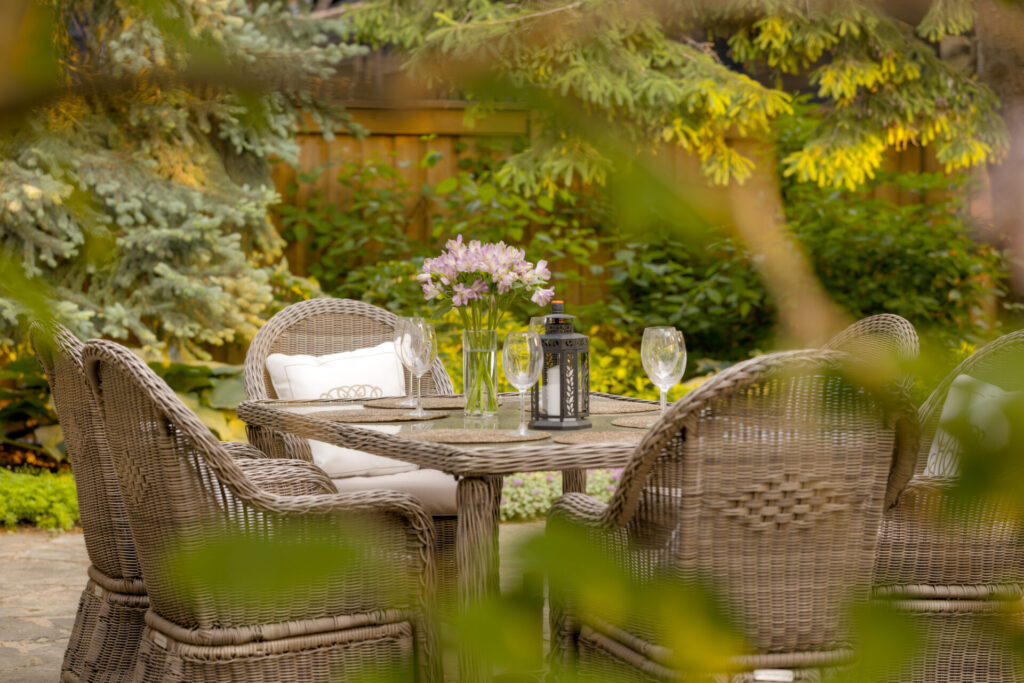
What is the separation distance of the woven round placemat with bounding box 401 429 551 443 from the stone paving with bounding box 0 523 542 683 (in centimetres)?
124

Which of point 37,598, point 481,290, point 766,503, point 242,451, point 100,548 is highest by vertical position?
point 481,290

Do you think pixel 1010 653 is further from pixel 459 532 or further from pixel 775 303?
pixel 459 532

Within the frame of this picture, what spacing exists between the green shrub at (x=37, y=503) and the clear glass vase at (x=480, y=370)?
2.48 meters

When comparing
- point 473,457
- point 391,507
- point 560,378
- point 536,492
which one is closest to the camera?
point 473,457

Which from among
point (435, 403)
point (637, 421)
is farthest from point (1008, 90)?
point (435, 403)

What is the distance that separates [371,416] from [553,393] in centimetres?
44

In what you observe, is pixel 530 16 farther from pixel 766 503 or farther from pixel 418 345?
pixel 418 345

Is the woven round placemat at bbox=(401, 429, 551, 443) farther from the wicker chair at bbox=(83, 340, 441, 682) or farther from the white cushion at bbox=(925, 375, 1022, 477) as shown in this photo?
the white cushion at bbox=(925, 375, 1022, 477)

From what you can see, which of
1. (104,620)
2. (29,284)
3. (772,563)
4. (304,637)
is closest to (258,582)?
(29,284)

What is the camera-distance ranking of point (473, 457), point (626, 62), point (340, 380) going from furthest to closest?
point (340, 380)
point (473, 457)
point (626, 62)

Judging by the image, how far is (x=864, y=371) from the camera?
437 millimetres

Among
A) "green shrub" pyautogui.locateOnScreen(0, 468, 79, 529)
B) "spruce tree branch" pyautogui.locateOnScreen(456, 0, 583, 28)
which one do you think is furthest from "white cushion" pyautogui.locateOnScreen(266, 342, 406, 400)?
"spruce tree branch" pyautogui.locateOnScreen(456, 0, 583, 28)

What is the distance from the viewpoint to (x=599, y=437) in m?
2.08

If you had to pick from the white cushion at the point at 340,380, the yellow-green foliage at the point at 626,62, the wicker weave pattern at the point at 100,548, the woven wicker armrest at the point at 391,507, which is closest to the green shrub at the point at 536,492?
the white cushion at the point at 340,380
